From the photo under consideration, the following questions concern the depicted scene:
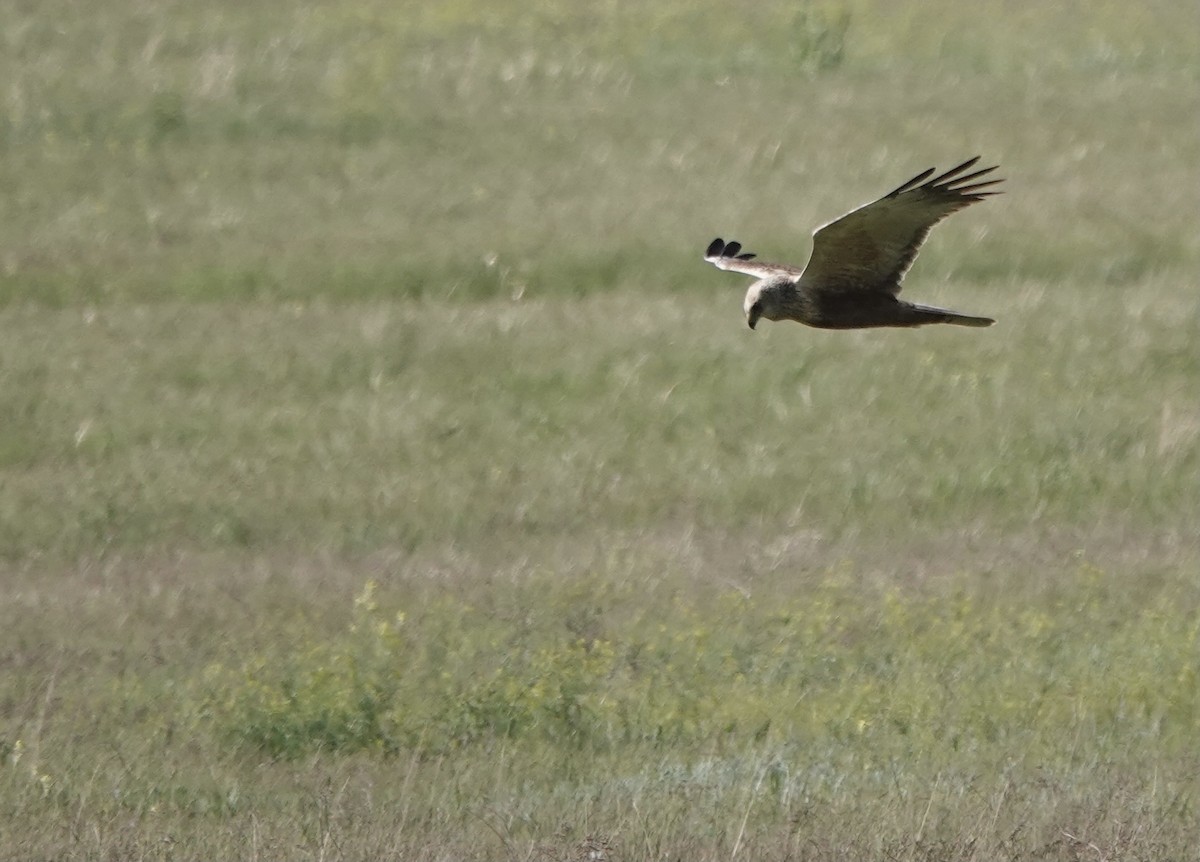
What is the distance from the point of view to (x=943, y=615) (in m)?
11.7

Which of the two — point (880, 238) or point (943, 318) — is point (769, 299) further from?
point (943, 318)

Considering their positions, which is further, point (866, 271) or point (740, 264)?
point (740, 264)

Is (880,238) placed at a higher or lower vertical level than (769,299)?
higher

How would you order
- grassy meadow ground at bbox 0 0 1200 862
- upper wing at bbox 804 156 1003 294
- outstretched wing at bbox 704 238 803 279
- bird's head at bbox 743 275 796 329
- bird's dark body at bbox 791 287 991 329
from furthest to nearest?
outstretched wing at bbox 704 238 803 279 → bird's head at bbox 743 275 796 329 → grassy meadow ground at bbox 0 0 1200 862 → bird's dark body at bbox 791 287 991 329 → upper wing at bbox 804 156 1003 294

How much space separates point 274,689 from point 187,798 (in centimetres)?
154

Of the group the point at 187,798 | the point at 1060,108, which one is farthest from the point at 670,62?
the point at 187,798

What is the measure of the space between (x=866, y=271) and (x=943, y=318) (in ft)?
1.29

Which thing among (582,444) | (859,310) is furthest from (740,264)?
(582,444)

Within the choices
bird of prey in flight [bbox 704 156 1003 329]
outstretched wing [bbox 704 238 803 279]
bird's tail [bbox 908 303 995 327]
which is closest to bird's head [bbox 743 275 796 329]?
bird of prey in flight [bbox 704 156 1003 329]

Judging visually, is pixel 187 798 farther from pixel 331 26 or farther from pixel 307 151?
pixel 331 26

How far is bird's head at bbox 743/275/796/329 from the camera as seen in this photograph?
30.2 feet

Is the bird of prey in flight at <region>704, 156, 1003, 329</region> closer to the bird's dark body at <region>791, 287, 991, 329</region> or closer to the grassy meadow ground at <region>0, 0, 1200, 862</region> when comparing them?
the bird's dark body at <region>791, 287, 991, 329</region>

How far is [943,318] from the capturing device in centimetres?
878

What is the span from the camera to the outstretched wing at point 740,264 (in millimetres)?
9703
